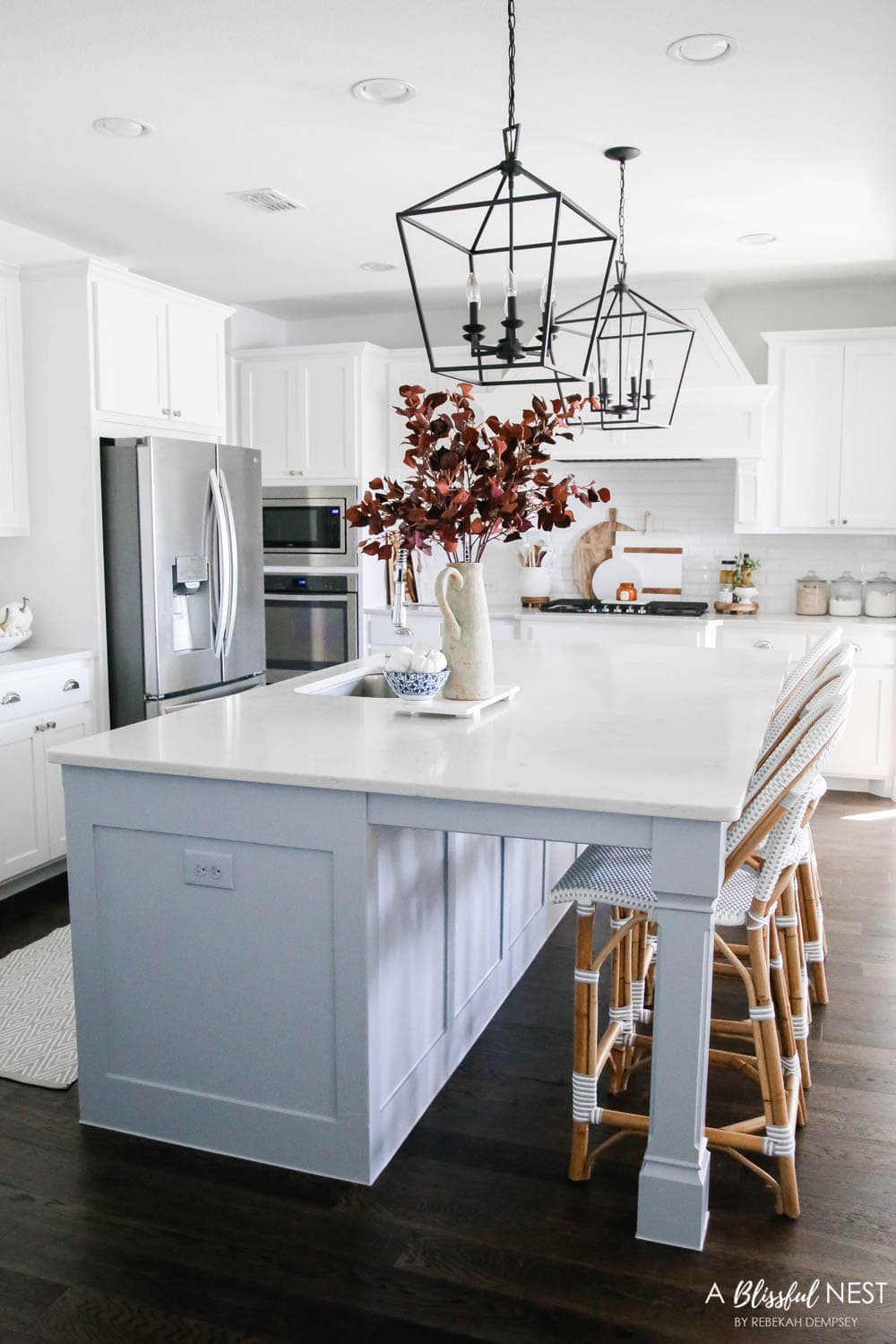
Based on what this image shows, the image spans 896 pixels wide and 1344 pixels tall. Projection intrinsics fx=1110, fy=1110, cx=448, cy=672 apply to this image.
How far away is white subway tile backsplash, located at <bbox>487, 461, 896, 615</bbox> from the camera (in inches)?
244

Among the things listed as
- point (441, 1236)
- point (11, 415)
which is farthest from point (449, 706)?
point (11, 415)

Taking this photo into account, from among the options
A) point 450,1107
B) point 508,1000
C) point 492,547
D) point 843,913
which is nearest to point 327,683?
point 508,1000

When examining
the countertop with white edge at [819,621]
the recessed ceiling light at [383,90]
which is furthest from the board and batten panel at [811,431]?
the recessed ceiling light at [383,90]

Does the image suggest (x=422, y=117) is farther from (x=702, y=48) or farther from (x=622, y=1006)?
(x=622, y=1006)

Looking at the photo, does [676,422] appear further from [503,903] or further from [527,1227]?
[527,1227]

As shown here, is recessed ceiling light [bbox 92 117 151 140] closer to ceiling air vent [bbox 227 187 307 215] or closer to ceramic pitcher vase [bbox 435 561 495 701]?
ceiling air vent [bbox 227 187 307 215]

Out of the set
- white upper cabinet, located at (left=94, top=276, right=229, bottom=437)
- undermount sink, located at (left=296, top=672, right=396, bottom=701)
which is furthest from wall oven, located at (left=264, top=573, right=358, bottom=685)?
undermount sink, located at (left=296, top=672, right=396, bottom=701)

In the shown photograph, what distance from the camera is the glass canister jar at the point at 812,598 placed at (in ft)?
19.9

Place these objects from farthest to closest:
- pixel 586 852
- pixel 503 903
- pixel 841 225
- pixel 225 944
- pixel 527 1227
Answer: pixel 841 225
pixel 503 903
pixel 586 852
pixel 225 944
pixel 527 1227

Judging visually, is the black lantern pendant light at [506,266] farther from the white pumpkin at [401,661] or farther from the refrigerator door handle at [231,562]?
the refrigerator door handle at [231,562]

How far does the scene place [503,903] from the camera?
3221mm

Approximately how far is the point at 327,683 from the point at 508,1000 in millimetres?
1076

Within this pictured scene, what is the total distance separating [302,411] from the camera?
6402 mm

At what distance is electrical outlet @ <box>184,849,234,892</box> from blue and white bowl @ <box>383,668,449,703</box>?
752mm
